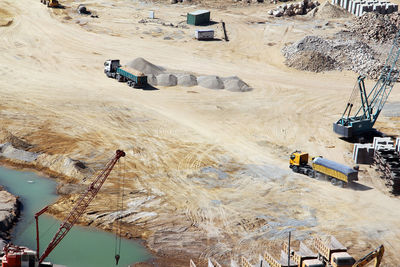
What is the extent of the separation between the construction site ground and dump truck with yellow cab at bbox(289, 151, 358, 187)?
2.79ft

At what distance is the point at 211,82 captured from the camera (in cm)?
6838

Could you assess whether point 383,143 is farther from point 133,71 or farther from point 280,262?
point 133,71

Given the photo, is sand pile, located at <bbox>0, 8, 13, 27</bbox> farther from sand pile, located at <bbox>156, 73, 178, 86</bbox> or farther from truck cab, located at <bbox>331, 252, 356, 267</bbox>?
truck cab, located at <bbox>331, 252, 356, 267</bbox>

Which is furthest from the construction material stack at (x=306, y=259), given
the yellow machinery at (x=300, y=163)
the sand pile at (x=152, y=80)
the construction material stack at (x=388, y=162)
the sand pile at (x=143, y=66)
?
the sand pile at (x=143, y=66)

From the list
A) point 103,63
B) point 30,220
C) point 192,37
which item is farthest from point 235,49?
point 30,220

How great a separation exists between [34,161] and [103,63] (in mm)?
27439

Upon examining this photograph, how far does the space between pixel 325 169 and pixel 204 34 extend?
138 feet

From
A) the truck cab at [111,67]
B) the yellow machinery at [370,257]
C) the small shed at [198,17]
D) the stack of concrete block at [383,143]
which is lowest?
the yellow machinery at [370,257]

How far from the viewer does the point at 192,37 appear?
84.9 m

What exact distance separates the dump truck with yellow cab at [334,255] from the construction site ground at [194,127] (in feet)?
13.1

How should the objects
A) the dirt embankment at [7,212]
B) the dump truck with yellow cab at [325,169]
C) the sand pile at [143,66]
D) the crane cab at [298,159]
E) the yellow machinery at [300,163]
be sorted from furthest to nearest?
the sand pile at [143,66], the crane cab at [298,159], the yellow machinery at [300,163], the dump truck with yellow cab at [325,169], the dirt embankment at [7,212]

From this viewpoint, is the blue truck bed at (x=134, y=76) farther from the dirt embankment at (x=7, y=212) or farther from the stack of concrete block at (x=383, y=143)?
the stack of concrete block at (x=383, y=143)

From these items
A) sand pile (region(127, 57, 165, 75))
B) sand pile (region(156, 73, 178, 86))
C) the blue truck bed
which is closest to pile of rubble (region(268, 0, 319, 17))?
sand pile (region(127, 57, 165, 75))

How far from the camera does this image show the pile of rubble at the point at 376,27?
81.3 m
